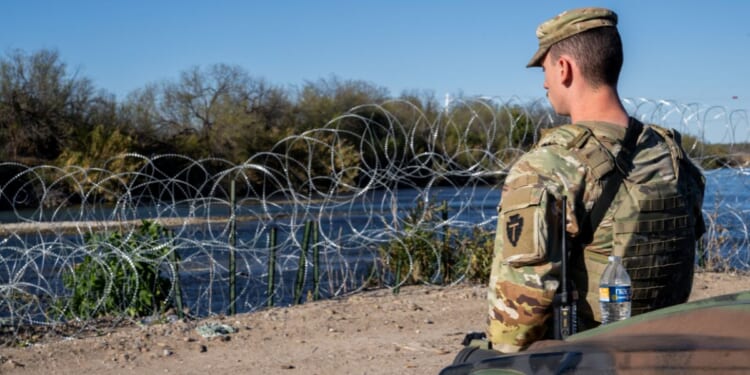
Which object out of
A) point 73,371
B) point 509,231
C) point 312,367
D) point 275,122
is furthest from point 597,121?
point 275,122

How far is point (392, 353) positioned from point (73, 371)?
2104mm

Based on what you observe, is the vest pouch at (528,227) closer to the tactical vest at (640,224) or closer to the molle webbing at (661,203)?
the tactical vest at (640,224)

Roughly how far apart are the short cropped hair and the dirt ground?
3.63m

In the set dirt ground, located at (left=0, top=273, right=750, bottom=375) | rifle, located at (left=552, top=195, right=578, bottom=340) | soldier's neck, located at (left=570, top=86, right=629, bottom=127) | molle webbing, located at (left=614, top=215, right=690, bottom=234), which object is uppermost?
soldier's neck, located at (left=570, top=86, right=629, bottom=127)

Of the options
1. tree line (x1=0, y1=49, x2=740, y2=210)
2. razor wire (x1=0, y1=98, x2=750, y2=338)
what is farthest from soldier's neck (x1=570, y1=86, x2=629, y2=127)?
tree line (x1=0, y1=49, x2=740, y2=210)

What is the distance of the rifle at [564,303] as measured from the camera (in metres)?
2.80

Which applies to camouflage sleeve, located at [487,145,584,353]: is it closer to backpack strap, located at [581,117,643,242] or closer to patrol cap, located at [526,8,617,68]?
backpack strap, located at [581,117,643,242]

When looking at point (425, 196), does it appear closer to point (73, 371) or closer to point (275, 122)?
point (73, 371)

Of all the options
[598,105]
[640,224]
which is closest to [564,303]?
[640,224]

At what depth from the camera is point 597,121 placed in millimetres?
2996

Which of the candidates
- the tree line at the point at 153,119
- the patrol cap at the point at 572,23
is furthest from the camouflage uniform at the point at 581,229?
the tree line at the point at 153,119

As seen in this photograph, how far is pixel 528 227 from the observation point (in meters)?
2.78

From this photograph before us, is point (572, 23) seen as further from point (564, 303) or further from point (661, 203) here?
point (564, 303)

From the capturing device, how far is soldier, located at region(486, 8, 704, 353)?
2.81m
